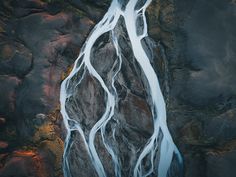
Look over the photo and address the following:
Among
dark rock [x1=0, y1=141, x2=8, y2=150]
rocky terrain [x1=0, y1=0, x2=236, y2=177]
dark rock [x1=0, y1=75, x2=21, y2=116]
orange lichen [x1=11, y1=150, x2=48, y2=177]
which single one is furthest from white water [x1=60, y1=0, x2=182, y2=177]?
dark rock [x1=0, y1=141, x2=8, y2=150]

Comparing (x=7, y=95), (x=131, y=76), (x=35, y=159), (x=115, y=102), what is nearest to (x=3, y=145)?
(x=35, y=159)

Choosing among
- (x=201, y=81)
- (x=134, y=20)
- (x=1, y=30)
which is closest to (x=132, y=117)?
(x=201, y=81)

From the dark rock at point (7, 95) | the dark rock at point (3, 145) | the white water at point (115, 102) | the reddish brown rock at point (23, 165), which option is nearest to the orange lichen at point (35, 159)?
the reddish brown rock at point (23, 165)

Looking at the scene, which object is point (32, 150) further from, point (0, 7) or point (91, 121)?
point (0, 7)

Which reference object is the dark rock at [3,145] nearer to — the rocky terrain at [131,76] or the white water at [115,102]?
the rocky terrain at [131,76]

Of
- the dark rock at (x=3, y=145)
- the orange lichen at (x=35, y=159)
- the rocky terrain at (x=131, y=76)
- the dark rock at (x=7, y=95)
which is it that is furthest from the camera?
the dark rock at (x=7, y=95)

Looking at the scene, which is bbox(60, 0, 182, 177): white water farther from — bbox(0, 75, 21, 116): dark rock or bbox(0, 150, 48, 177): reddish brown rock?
bbox(0, 75, 21, 116): dark rock

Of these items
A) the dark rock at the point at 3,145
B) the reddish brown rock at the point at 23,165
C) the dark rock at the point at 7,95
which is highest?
the dark rock at the point at 7,95

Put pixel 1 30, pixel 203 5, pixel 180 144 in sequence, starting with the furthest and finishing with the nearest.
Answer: pixel 1 30 → pixel 203 5 → pixel 180 144
